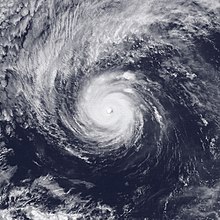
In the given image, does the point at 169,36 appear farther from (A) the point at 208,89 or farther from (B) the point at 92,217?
(B) the point at 92,217

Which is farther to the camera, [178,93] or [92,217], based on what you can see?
[178,93]

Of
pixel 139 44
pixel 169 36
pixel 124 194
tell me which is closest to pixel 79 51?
pixel 139 44

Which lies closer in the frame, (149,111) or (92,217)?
(92,217)

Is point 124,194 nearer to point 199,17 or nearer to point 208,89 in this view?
point 208,89

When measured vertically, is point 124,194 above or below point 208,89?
below

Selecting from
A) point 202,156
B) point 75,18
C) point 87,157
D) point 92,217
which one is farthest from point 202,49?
point 92,217

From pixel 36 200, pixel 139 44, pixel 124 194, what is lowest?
pixel 36 200
